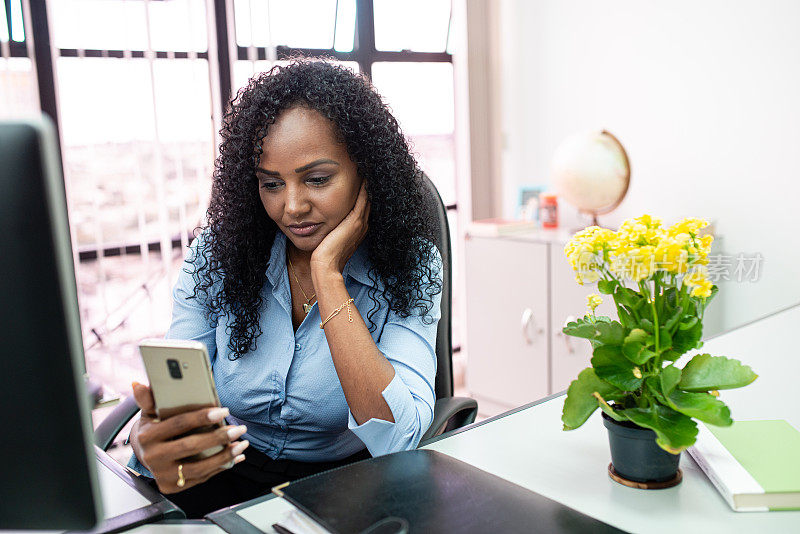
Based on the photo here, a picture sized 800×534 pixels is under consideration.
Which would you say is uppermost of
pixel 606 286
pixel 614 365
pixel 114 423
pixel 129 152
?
pixel 129 152

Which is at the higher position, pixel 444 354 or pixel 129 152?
pixel 129 152

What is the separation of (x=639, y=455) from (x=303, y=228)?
2.35ft

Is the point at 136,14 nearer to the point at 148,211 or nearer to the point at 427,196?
the point at 148,211

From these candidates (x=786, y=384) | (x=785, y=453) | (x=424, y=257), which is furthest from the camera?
(x=424, y=257)

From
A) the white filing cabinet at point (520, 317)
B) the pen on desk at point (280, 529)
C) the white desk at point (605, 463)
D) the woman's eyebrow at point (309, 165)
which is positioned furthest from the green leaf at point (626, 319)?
the white filing cabinet at point (520, 317)

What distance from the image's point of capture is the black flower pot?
980 millimetres

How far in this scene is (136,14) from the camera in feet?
8.12

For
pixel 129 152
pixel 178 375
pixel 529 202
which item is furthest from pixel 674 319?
pixel 529 202

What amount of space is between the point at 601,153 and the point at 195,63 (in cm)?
148

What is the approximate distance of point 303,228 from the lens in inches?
54.8

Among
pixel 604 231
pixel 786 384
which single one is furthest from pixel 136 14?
pixel 786 384

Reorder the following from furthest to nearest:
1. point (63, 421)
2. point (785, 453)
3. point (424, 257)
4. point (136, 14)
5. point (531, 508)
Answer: point (136, 14)
point (424, 257)
point (785, 453)
point (531, 508)
point (63, 421)

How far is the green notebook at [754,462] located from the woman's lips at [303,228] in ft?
2.44

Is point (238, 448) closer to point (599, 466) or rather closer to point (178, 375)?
point (178, 375)
